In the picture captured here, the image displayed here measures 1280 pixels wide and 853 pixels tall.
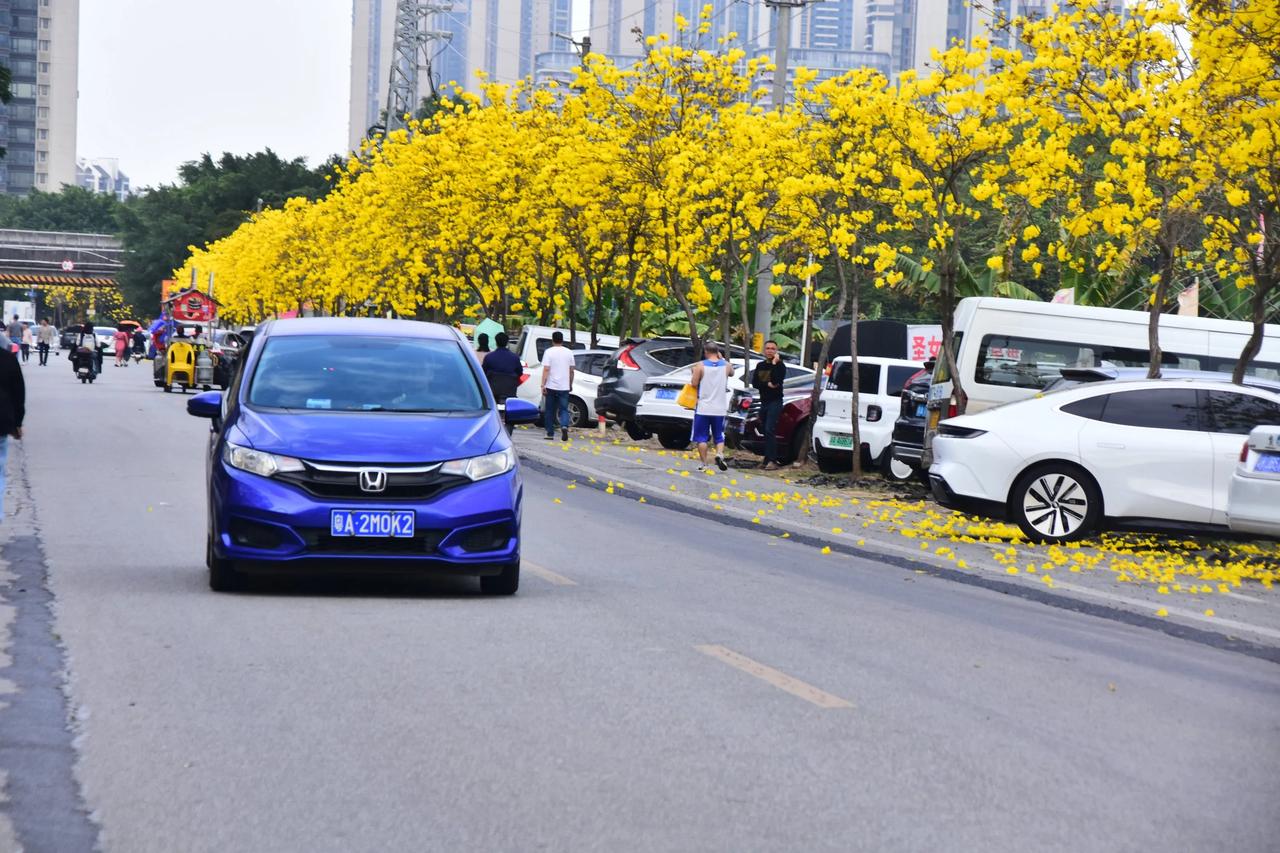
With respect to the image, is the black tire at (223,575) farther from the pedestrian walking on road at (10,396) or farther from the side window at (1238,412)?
the side window at (1238,412)

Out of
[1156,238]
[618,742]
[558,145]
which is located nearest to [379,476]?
[618,742]

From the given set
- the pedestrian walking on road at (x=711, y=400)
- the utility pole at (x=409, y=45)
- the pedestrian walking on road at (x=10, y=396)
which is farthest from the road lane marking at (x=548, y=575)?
the utility pole at (x=409, y=45)

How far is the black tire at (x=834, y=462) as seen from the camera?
25.5 meters

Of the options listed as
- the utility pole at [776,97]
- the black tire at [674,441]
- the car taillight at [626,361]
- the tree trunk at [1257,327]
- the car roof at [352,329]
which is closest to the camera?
the car roof at [352,329]

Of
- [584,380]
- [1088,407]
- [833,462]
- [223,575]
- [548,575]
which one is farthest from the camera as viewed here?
[584,380]

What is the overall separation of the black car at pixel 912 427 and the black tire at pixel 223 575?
38.5 ft

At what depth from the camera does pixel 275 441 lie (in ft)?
36.4

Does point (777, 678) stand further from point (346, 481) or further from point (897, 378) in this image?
point (897, 378)

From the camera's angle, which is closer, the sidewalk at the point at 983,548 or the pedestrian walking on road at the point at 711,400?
the sidewalk at the point at 983,548

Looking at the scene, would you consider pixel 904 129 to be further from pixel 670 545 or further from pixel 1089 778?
pixel 1089 778

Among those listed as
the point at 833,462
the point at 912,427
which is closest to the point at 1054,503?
the point at 912,427

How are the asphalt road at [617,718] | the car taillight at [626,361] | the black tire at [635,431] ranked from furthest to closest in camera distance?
1. the black tire at [635,431]
2. the car taillight at [626,361]
3. the asphalt road at [617,718]

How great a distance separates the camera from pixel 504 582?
11656 mm

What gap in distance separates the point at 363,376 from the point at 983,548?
22.6ft
